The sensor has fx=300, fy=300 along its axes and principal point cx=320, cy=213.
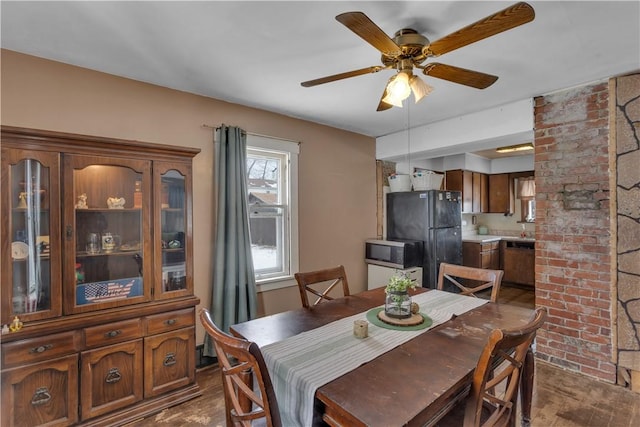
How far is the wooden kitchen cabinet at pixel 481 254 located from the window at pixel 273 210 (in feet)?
11.0

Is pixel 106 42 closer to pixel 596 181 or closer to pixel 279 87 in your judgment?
pixel 279 87

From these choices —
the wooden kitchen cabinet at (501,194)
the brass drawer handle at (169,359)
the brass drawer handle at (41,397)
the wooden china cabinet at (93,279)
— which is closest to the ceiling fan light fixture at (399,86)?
the wooden china cabinet at (93,279)

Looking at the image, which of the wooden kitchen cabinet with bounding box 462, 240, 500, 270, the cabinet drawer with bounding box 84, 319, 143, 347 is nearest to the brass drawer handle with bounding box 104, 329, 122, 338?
the cabinet drawer with bounding box 84, 319, 143, 347

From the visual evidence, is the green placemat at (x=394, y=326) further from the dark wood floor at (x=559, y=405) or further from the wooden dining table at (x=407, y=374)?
the dark wood floor at (x=559, y=405)

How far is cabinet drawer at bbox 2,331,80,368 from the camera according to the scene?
1.64 meters

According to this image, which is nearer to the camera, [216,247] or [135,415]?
[135,415]

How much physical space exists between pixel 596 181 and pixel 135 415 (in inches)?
151

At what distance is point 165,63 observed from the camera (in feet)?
6.92

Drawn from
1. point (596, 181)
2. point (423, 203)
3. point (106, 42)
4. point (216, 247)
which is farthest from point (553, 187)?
point (106, 42)

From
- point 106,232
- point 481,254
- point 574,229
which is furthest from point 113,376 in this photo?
point 481,254

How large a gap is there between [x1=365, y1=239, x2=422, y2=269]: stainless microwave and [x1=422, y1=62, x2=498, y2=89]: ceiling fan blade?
7.25 ft

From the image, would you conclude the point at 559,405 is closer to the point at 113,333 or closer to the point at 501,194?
the point at 113,333

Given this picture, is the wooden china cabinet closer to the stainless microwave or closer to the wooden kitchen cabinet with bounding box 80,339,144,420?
the wooden kitchen cabinet with bounding box 80,339,144,420

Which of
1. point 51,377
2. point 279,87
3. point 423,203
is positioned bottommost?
point 51,377
